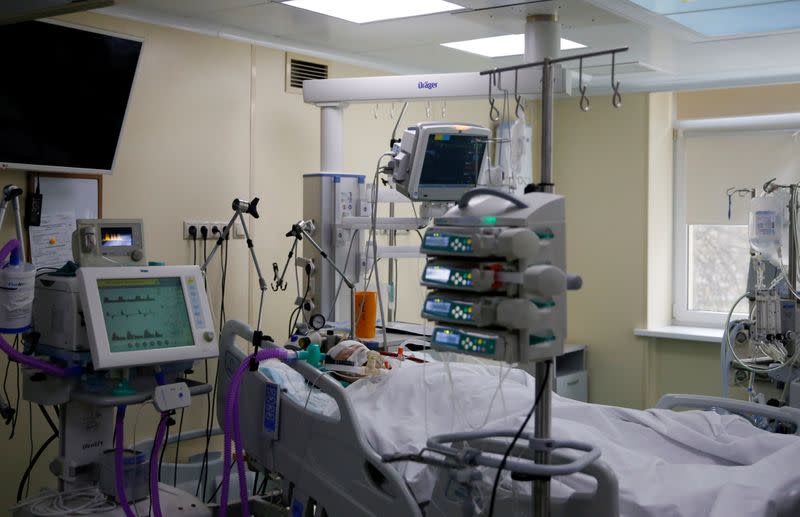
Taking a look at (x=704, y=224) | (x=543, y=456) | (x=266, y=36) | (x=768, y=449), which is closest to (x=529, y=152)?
(x=704, y=224)

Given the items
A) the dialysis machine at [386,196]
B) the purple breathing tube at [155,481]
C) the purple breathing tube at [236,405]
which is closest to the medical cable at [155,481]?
the purple breathing tube at [155,481]

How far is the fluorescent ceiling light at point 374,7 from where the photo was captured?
4.06 m

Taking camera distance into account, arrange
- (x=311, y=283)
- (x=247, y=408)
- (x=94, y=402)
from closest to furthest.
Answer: (x=94, y=402), (x=247, y=408), (x=311, y=283)

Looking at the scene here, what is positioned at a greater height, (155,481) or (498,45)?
(498,45)

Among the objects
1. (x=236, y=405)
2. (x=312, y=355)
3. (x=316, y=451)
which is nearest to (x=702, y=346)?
(x=312, y=355)

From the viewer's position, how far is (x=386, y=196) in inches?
169

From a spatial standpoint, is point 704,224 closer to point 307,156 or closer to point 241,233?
point 307,156

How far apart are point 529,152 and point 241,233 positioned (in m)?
2.60

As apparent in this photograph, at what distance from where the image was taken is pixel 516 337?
192 centimetres

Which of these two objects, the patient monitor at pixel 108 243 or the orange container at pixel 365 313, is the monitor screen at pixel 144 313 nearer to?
the patient monitor at pixel 108 243

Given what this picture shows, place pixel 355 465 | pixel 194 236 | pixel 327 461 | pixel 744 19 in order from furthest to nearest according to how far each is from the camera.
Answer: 1. pixel 194 236
2. pixel 744 19
3. pixel 327 461
4. pixel 355 465

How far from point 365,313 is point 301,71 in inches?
68.0

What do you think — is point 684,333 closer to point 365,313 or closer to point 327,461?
point 365,313

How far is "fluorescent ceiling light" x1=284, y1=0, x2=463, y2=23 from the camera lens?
406 cm
